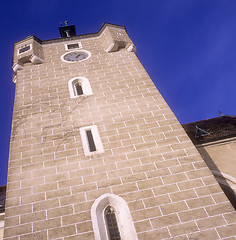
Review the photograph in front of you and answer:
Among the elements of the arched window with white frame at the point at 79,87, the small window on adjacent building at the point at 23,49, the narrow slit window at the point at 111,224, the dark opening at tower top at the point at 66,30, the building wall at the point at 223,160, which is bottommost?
the narrow slit window at the point at 111,224

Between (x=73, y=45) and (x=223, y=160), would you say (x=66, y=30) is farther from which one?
(x=223, y=160)

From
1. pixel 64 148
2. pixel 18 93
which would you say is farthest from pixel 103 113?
pixel 18 93

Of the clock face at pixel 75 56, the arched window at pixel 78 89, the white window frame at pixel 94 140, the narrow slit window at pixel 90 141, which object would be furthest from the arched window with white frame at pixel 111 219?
the clock face at pixel 75 56

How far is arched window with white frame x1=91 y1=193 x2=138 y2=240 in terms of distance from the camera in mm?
4839

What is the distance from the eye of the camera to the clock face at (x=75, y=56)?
1091 centimetres

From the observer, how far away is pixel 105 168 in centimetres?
591

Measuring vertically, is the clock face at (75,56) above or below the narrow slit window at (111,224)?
above

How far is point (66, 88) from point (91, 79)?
1179mm

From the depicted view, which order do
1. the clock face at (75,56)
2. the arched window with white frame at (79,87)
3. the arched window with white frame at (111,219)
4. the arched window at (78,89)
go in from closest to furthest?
the arched window with white frame at (111,219), the arched window with white frame at (79,87), the arched window at (78,89), the clock face at (75,56)

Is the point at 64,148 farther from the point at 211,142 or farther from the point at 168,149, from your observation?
the point at 211,142

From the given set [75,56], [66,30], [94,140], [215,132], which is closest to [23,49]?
[75,56]

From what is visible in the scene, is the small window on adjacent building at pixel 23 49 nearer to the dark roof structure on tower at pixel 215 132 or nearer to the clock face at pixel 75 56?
the clock face at pixel 75 56

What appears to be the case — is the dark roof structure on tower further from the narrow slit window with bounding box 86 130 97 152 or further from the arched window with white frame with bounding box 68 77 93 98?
the arched window with white frame with bounding box 68 77 93 98

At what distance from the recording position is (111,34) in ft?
39.2
